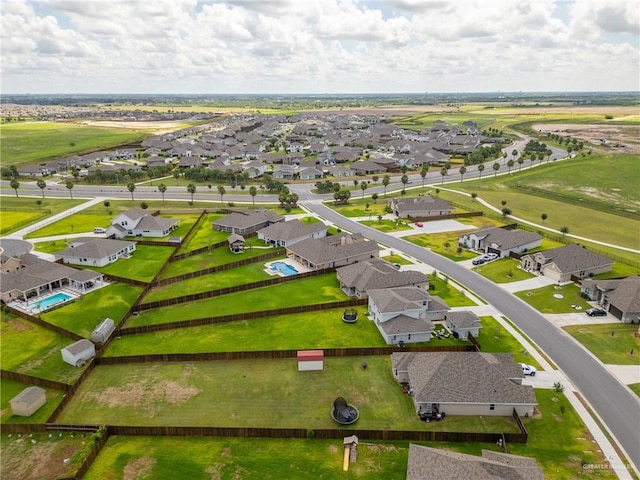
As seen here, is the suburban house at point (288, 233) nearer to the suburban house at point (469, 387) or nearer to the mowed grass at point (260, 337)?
the mowed grass at point (260, 337)

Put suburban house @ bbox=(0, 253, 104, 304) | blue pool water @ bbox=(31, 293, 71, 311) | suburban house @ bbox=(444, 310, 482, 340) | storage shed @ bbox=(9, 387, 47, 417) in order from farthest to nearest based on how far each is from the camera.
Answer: suburban house @ bbox=(0, 253, 104, 304) → blue pool water @ bbox=(31, 293, 71, 311) → suburban house @ bbox=(444, 310, 482, 340) → storage shed @ bbox=(9, 387, 47, 417)

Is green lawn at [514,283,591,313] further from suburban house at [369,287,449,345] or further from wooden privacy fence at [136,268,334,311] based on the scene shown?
wooden privacy fence at [136,268,334,311]

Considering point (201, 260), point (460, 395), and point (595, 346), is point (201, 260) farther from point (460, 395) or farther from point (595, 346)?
point (595, 346)

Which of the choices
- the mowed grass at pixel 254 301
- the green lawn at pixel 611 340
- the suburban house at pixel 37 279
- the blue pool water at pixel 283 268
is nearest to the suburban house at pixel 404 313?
the mowed grass at pixel 254 301

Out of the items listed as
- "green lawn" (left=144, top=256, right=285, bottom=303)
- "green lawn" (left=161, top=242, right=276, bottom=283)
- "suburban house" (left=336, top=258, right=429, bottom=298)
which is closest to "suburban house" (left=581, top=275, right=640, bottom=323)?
"suburban house" (left=336, top=258, right=429, bottom=298)

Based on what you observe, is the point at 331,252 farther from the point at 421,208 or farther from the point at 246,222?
the point at 421,208

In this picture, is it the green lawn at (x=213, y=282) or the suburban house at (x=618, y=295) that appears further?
the green lawn at (x=213, y=282)

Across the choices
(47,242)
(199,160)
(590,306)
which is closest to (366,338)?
(590,306)
